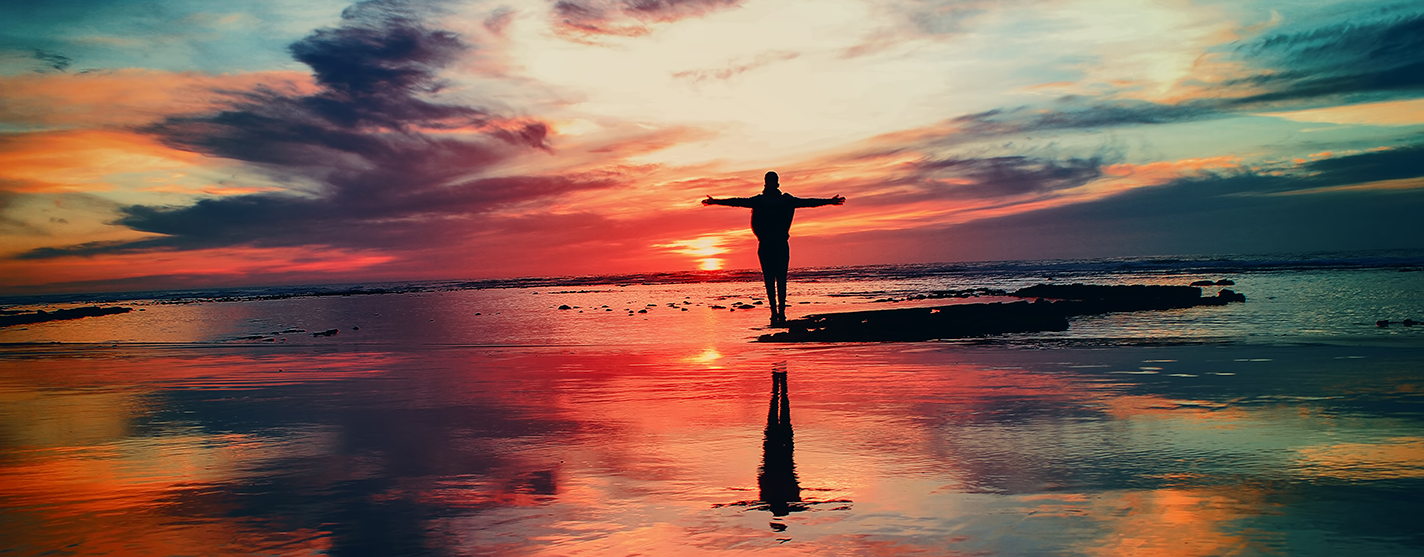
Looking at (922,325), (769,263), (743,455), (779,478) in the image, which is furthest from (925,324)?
(779,478)

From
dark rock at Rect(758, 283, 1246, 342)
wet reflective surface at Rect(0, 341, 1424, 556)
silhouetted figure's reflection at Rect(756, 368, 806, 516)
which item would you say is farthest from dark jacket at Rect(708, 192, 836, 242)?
silhouetted figure's reflection at Rect(756, 368, 806, 516)

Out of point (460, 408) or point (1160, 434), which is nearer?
point (1160, 434)

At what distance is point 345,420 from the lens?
28.7 ft

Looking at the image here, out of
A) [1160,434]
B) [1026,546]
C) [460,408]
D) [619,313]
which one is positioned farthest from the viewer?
[619,313]

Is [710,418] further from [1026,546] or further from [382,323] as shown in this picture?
[382,323]

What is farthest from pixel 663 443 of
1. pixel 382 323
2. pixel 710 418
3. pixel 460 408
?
pixel 382 323

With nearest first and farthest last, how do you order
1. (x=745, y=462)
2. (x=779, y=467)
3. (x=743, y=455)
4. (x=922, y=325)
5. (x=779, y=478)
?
1. (x=779, y=478)
2. (x=779, y=467)
3. (x=745, y=462)
4. (x=743, y=455)
5. (x=922, y=325)

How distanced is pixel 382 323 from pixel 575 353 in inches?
669

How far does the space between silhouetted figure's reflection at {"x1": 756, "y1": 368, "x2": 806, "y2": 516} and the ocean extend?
31mm

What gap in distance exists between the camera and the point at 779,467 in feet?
19.9

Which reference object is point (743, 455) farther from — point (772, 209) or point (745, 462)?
point (772, 209)

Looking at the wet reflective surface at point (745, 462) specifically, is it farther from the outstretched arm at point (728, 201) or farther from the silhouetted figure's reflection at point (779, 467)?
the outstretched arm at point (728, 201)

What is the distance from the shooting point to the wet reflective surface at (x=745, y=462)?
4.54 meters

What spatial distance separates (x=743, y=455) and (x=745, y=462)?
0.24m
